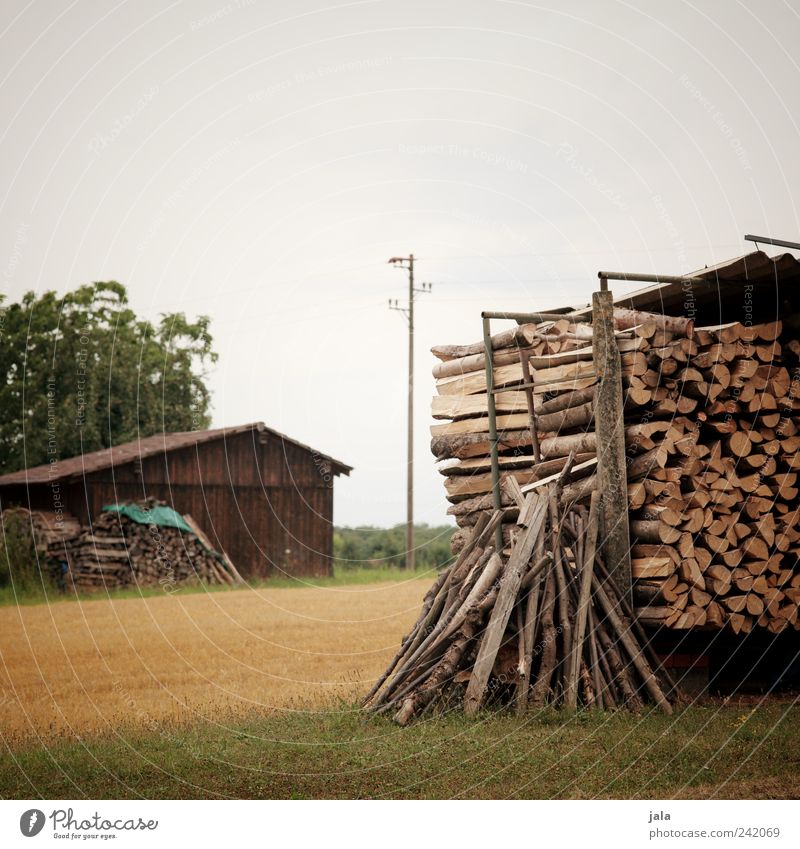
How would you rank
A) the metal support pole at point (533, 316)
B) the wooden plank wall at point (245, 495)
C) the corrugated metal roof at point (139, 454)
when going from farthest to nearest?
the wooden plank wall at point (245, 495) < the corrugated metal roof at point (139, 454) < the metal support pole at point (533, 316)

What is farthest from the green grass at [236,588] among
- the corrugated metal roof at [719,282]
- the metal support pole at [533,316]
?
the corrugated metal roof at [719,282]

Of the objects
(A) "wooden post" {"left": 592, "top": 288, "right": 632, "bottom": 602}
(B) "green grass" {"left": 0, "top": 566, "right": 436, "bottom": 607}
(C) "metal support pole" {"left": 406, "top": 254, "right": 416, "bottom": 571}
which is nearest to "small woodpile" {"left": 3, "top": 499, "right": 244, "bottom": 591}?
(B) "green grass" {"left": 0, "top": 566, "right": 436, "bottom": 607}

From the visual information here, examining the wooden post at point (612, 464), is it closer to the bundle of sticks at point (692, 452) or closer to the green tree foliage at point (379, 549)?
the bundle of sticks at point (692, 452)

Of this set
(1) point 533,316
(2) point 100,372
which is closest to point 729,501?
(1) point 533,316

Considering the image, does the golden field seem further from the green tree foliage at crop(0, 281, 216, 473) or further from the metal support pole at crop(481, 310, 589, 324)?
the green tree foliage at crop(0, 281, 216, 473)

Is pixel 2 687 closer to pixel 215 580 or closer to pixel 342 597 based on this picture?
pixel 342 597

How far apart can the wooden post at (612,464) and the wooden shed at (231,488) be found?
17.9 metres

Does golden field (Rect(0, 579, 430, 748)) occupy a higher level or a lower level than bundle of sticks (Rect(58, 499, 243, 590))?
lower

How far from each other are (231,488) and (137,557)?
133 inches

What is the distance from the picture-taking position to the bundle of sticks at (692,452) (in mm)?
8102

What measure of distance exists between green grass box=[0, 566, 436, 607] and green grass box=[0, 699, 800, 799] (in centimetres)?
1280

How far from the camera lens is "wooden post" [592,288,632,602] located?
8125 mm

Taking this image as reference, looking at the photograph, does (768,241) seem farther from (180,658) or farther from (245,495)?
(245,495)

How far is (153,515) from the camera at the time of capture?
23875mm
